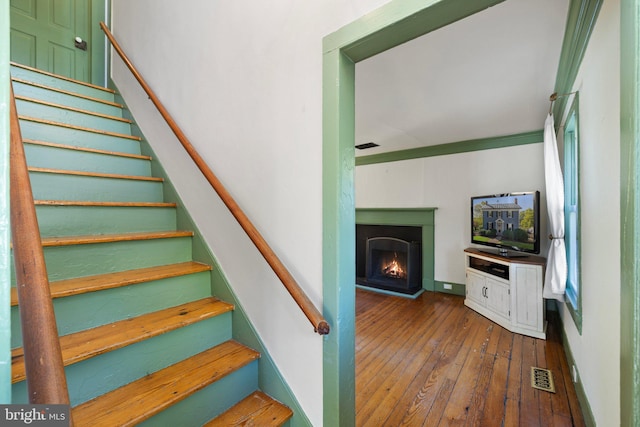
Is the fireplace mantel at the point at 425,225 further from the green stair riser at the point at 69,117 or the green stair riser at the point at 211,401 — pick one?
the green stair riser at the point at 69,117

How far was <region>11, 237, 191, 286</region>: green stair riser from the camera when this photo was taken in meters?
1.28

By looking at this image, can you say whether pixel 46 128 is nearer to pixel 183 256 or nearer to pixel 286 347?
pixel 183 256

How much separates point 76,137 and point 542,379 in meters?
4.02

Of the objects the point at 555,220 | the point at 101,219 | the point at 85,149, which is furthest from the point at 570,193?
the point at 85,149

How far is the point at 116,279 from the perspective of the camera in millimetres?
1312

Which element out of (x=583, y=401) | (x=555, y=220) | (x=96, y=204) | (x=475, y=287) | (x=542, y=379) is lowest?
(x=542, y=379)

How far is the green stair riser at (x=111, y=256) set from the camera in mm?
1282

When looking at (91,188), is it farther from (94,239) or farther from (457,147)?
(457,147)

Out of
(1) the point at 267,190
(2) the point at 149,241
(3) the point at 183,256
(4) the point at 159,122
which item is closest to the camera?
(1) the point at 267,190

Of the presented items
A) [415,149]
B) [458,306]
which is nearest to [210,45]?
[415,149]

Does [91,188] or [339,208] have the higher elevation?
[91,188]

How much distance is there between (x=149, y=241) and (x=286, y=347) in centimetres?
103

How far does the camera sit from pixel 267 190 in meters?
1.38

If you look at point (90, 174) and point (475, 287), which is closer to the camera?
point (90, 174)
